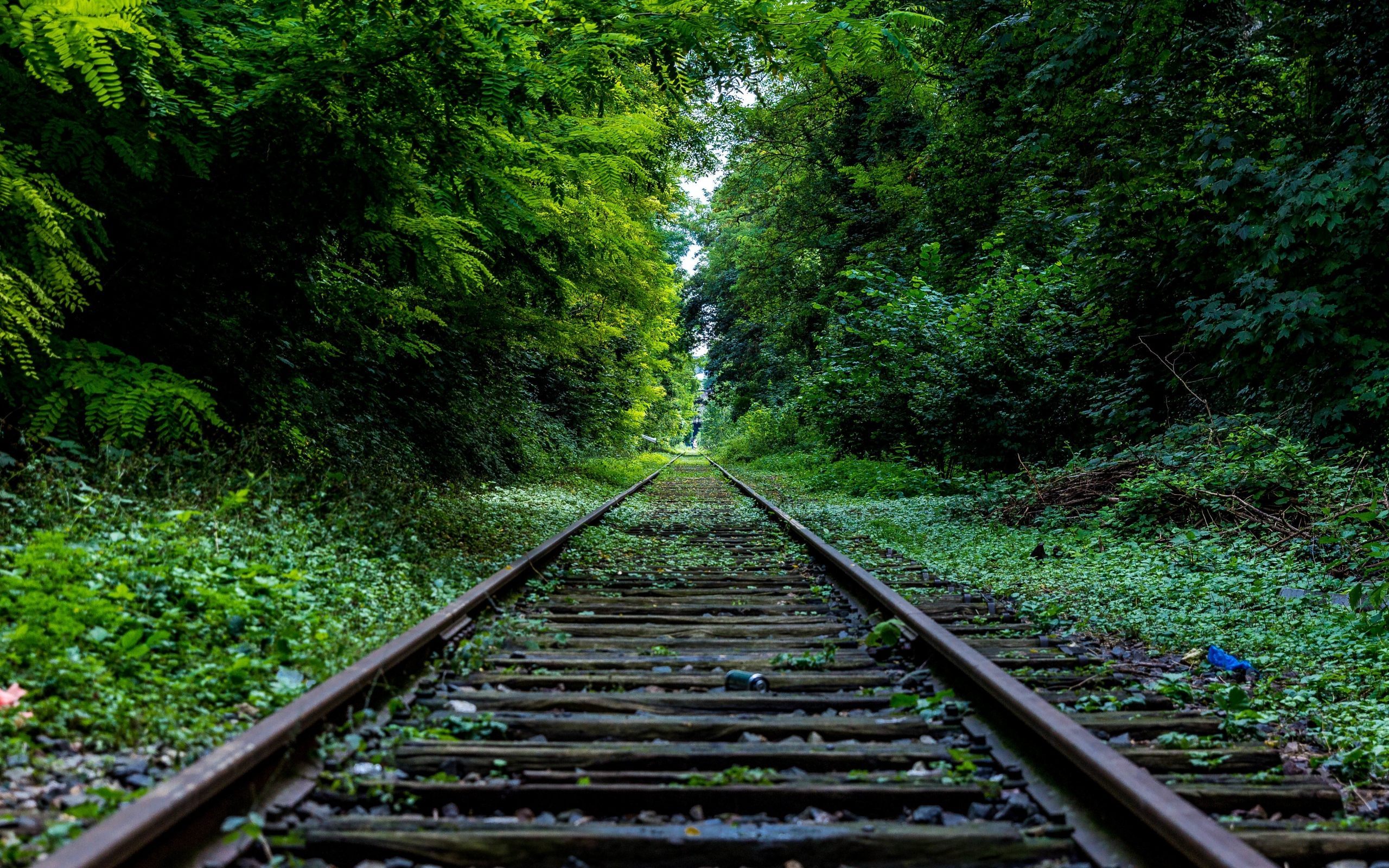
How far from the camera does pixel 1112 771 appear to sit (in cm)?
224

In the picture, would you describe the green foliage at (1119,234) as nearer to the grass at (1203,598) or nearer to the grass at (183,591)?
the grass at (1203,598)

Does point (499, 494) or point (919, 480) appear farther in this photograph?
point (919, 480)

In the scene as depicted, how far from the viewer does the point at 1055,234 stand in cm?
1378

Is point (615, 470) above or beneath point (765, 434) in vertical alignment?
beneath

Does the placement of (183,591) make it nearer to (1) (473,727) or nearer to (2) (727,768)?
(1) (473,727)

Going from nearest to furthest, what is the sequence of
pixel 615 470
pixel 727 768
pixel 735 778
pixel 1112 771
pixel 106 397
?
pixel 1112 771 < pixel 735 778 < pixel 727 768 < pixel 106 397 < pixel 615 470

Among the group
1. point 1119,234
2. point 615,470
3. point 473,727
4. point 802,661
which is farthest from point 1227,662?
point 615,470

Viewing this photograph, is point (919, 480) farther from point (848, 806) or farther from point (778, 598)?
point (848, 806)

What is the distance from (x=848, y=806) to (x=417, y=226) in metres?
5.07

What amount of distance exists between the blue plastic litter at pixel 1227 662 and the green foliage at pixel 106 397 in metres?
5.57

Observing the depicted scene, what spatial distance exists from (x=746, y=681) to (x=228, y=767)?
6.89 feet

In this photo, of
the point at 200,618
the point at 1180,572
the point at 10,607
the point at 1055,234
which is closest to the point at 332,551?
the point at 200,618

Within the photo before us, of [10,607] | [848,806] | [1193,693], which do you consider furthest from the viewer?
[1193,693]

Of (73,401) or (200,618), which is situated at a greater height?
(73,401)
